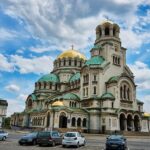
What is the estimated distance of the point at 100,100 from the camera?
2372 inches

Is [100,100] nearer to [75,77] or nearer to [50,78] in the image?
[75,77]

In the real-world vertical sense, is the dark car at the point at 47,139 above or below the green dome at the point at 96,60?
below

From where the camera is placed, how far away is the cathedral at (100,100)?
58438 mm

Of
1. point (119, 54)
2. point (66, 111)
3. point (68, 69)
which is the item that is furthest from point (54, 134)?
point (68, 69)

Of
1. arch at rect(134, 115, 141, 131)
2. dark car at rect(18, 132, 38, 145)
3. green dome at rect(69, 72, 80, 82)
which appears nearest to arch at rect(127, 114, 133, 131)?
arch at rect(134, 115, 141, 131)

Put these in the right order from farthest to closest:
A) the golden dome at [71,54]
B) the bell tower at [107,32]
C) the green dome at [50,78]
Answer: the golden dome at [71,54] < the green dome at [50,78] < the bell tower at [107,32]

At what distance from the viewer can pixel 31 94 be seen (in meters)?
81.8

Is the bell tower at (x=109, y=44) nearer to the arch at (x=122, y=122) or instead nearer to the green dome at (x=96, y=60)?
the green dome at (x=96, y=60)

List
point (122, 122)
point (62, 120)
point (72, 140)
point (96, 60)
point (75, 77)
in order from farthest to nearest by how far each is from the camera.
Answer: point (75, 77) → point (96, 60) → point (122, 122) → point (62, 120) → point (72, 140)

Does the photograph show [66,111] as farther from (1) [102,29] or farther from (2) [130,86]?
(1) [102,29]

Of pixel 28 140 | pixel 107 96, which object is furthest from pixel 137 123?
pixel 28 140

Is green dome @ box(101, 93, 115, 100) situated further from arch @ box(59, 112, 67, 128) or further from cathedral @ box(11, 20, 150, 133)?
arch @ box(59, 112, 67, 128)

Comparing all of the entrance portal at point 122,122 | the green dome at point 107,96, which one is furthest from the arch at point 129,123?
the green dome at point 107,96

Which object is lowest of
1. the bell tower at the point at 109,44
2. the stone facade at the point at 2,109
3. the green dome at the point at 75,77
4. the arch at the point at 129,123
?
the arch at the point at 129,123
